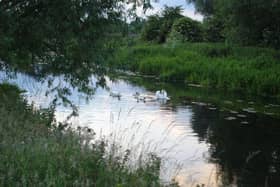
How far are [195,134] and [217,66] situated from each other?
19.1 meters

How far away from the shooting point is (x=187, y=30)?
5388cm

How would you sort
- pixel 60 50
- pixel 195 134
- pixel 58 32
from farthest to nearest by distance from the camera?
pixel 195 134
pixel 60 50
pixel 58 32

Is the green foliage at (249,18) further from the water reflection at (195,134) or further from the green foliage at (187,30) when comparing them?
the green foliage at (187,30)

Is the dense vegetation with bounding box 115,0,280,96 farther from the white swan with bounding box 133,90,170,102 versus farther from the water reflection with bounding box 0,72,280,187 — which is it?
the water reflection with bounding box 0,72,280,187

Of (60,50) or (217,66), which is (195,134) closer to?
(60,50)

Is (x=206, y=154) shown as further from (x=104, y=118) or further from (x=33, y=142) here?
(x=33, y=142)

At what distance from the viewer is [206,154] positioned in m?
14.1

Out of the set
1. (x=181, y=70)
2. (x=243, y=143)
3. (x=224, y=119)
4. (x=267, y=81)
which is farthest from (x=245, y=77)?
(x=243, y=143)

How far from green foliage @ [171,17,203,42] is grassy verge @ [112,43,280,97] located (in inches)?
226

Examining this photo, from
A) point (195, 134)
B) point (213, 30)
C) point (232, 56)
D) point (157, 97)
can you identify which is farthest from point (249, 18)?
point (213, 30)

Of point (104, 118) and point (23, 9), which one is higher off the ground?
point (23, 9)

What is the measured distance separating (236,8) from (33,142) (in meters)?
25.0

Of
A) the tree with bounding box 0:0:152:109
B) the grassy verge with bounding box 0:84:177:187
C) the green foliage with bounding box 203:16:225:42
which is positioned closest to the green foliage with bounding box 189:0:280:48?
the green foliage with bounding box 203:16:225:42

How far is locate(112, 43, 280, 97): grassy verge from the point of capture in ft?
102
